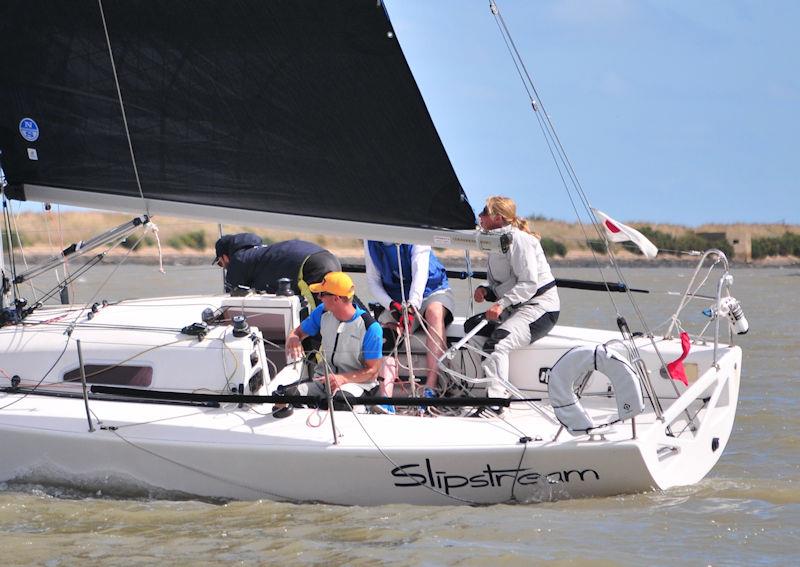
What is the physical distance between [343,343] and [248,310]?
1082 mm

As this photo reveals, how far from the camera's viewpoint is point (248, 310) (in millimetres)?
8141

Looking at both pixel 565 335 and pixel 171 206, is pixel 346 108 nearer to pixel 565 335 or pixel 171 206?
pixel 171 206

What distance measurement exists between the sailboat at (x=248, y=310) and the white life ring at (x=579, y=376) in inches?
0.4

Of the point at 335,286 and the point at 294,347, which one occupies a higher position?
the point at 335,286

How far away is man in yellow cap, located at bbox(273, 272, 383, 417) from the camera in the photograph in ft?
23.7

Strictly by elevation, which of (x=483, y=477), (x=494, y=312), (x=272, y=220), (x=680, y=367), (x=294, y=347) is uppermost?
(x=272, y=220)

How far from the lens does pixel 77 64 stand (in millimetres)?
7605

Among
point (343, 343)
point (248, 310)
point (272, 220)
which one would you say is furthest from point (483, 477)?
point (248, 310)

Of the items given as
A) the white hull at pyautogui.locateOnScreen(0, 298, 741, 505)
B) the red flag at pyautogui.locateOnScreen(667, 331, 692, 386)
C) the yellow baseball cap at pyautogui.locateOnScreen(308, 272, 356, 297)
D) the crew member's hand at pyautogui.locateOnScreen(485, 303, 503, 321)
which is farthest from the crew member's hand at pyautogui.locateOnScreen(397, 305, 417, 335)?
the red flag at pyautogui.locateOnScreen(667, 331, 692, 386)

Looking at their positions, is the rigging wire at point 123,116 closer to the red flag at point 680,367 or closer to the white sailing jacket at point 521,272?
the white sailing jacket at point 521,272

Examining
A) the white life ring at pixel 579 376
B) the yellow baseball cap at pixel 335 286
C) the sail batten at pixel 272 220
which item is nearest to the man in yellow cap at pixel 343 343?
the yellow baseball cap at pixel 335 286

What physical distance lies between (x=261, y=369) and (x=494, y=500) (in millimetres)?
1744

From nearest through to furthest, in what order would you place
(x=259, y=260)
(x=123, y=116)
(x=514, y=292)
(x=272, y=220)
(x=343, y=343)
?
(x=343, y=343) → (x=272, y=220) → (x=123, y=116) → (x=514, y=292) → (x=259, y=260)

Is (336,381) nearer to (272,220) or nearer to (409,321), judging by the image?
(272,220)
